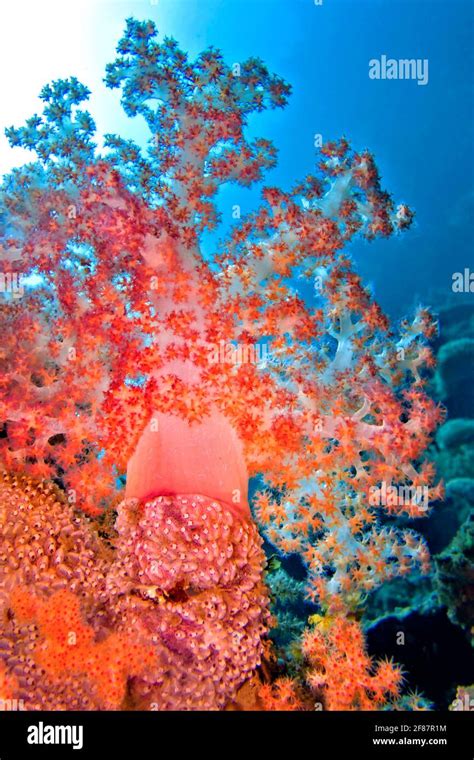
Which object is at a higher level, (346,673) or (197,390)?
(197,390)

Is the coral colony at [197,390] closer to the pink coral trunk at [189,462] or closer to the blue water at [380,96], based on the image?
the pink coral trunk at [189,462]

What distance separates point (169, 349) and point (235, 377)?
730 millimetres

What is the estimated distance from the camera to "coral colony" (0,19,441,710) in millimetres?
3863

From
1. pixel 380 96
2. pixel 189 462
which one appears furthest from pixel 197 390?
pixel 380 96

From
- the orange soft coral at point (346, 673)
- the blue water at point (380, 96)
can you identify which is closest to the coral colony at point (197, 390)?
the orange soft coral at point (346, 673)

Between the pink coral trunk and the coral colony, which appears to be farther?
the pink coral trunk

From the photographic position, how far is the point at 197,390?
14.6 feet

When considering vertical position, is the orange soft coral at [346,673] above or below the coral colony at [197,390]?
below

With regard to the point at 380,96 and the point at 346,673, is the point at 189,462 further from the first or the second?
the point at 380,96

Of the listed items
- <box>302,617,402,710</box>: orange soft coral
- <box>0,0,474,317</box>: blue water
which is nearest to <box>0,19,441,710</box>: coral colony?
<box>302,617,402,710</box>: orange soft coral

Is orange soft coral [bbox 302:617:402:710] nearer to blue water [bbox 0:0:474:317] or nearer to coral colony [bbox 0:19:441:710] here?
coral colony [bbox 0:19:441:710]

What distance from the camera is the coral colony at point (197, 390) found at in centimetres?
386

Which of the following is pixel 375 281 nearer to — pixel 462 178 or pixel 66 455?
pixel 462 178
